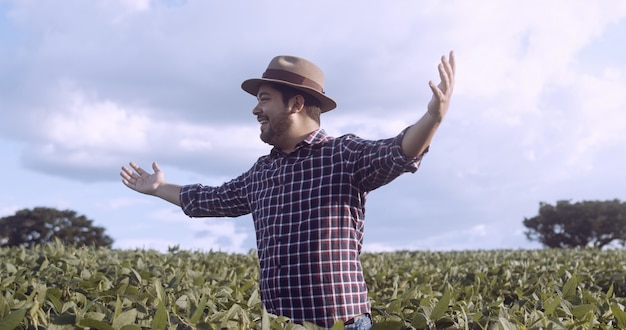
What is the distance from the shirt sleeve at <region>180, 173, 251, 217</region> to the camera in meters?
5.52

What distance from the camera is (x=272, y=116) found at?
16.0 ft

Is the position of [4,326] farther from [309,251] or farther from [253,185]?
[253,185]

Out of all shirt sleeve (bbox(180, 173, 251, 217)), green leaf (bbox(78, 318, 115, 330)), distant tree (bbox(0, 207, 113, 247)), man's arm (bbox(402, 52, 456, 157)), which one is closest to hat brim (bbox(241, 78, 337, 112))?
shirt sleeve (bbox(180, 173, 251, 217))

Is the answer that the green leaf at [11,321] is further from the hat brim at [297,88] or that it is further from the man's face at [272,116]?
the hat brim at [297,88]

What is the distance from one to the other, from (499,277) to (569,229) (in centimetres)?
3862

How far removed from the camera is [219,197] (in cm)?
567

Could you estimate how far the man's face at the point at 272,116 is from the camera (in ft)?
15.9

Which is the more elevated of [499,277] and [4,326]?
[499,277]

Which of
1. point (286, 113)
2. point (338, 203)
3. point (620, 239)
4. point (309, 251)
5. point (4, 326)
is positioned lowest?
point (4, 326)

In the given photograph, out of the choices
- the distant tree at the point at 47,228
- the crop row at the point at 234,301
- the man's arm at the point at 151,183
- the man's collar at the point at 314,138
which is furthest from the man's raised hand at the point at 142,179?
the distant tree at the point at 47,228

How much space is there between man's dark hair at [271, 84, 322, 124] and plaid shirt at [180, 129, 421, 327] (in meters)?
0.27

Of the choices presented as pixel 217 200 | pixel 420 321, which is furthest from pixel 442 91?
pixel 217 200

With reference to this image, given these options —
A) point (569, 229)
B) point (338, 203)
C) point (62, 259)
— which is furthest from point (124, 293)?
point (569, 229)

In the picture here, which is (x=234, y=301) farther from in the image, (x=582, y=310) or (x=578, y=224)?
(x=578, y=224)
